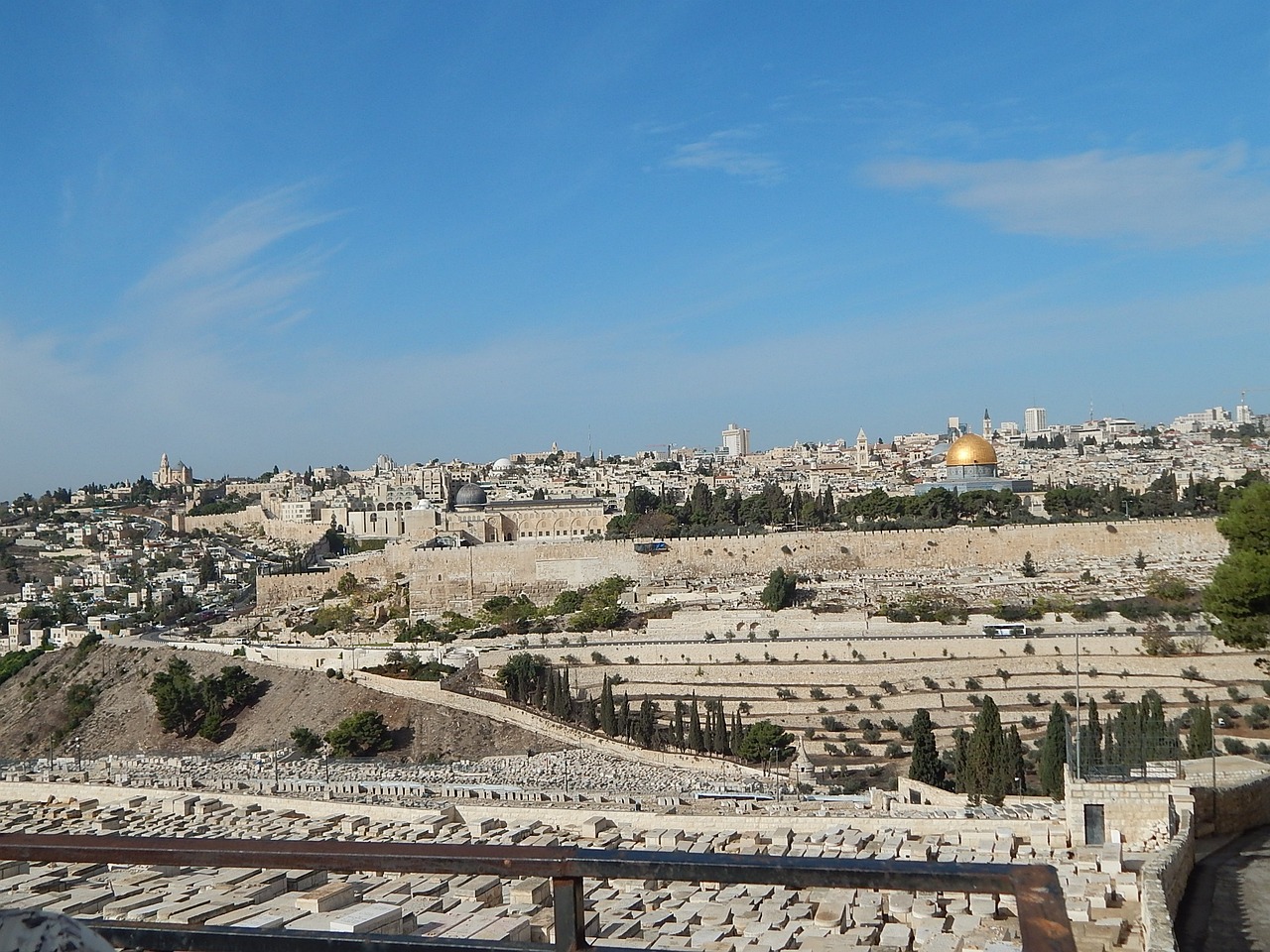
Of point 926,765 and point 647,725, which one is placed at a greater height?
point 926,765

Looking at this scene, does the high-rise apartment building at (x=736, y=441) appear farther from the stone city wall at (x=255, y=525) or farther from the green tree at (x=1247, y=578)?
the green tree at (x=1247, y=578)

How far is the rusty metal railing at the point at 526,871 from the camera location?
44.4 inches

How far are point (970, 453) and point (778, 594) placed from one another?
16.1 meters

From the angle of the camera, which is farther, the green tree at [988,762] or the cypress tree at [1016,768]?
the cypress tree at [1016,768]

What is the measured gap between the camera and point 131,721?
24641 millimetres

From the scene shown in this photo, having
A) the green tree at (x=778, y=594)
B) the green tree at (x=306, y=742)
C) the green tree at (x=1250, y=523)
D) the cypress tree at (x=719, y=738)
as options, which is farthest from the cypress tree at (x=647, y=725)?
the green tree at (x=1250, y=523)

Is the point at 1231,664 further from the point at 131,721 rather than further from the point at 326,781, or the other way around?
the point at 131,721

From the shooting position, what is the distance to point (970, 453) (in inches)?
1517

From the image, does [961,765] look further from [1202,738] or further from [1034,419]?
[1034,419]

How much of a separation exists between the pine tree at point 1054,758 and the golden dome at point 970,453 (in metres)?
26.4

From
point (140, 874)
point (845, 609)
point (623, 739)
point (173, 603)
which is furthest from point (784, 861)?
point (173, 603)

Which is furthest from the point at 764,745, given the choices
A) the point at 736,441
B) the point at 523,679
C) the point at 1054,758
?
the point at 736,441

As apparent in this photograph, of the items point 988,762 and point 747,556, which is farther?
point 747,556

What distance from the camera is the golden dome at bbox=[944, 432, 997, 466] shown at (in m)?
38.4
